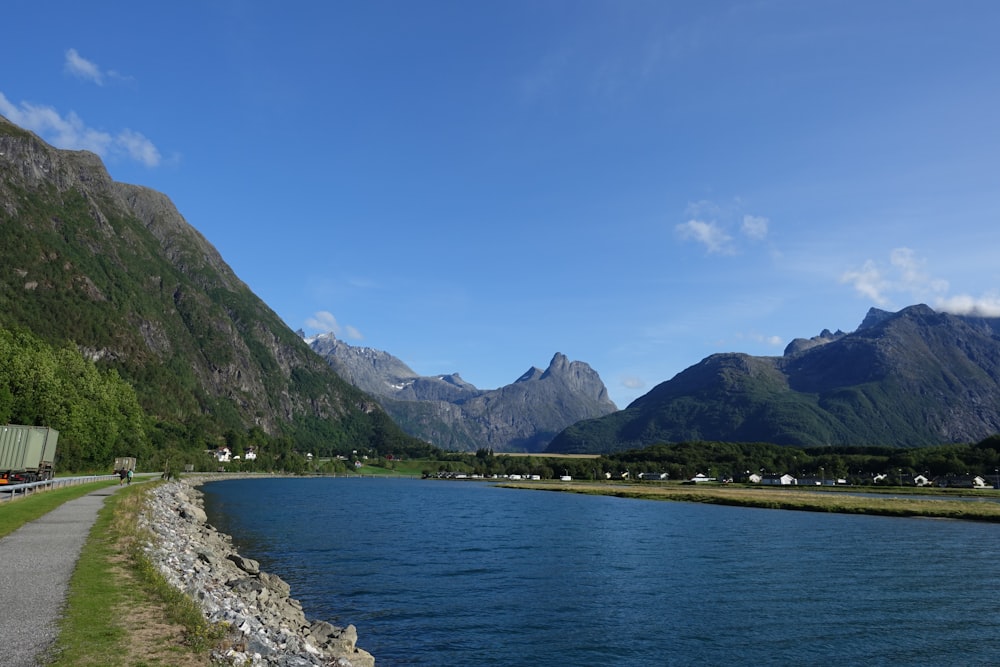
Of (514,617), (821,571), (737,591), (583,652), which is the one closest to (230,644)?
(583,652)

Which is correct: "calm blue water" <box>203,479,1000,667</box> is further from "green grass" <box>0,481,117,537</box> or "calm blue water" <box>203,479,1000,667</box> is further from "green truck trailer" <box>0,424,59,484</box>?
"green truck trailer" <box>0,424,59,484</box>

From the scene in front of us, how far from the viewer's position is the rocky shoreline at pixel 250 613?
1917cm

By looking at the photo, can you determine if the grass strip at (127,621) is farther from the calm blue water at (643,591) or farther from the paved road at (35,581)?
the calm blue water at (643,591)

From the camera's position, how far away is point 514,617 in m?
34.3

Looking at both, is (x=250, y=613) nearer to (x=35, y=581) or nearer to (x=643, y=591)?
(x=35, y=581)

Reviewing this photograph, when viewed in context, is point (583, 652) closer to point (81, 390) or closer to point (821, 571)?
point (821, 571)

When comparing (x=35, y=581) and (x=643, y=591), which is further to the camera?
(x=643, y=591)

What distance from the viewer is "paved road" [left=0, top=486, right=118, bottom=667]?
1670cm

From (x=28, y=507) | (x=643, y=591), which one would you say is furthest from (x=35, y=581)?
(x=643, y=591)

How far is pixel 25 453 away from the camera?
69625 mm

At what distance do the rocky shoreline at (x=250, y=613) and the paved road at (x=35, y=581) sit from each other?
409cm

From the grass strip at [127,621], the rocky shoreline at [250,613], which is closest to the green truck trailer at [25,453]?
the rocky shoreline at [250,613]

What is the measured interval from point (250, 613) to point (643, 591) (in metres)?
26.5

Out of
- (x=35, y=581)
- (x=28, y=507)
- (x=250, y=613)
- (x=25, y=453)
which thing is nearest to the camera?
(x=35, y=581)
